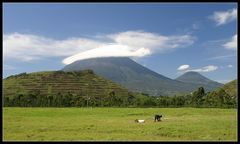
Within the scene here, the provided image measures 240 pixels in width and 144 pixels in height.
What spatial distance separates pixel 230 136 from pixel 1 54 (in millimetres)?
15144

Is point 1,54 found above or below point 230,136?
above

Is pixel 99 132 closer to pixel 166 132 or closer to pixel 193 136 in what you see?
pixel 166 132

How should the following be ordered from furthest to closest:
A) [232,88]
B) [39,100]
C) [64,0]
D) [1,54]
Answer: [232,88], [39,100], [1,54], [64,0]

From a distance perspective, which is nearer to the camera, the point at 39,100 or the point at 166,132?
the point at 166,132

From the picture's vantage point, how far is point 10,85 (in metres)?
198

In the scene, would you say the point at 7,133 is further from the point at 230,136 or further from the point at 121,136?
the point at 230,136

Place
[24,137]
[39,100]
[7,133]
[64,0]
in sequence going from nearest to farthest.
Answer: [64,0] < [24,137] < [7,133] < [39,100]

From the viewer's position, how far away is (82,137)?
2369 cm

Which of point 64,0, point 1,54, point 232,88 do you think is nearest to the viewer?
point 64,0

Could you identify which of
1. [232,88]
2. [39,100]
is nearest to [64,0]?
[39,100]

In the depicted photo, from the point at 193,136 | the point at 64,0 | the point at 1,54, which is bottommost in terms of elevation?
the point at 193,136

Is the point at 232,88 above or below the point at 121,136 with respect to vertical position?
above

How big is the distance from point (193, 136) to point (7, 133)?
39.3 ft

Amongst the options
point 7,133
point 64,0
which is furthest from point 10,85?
point 64,0
